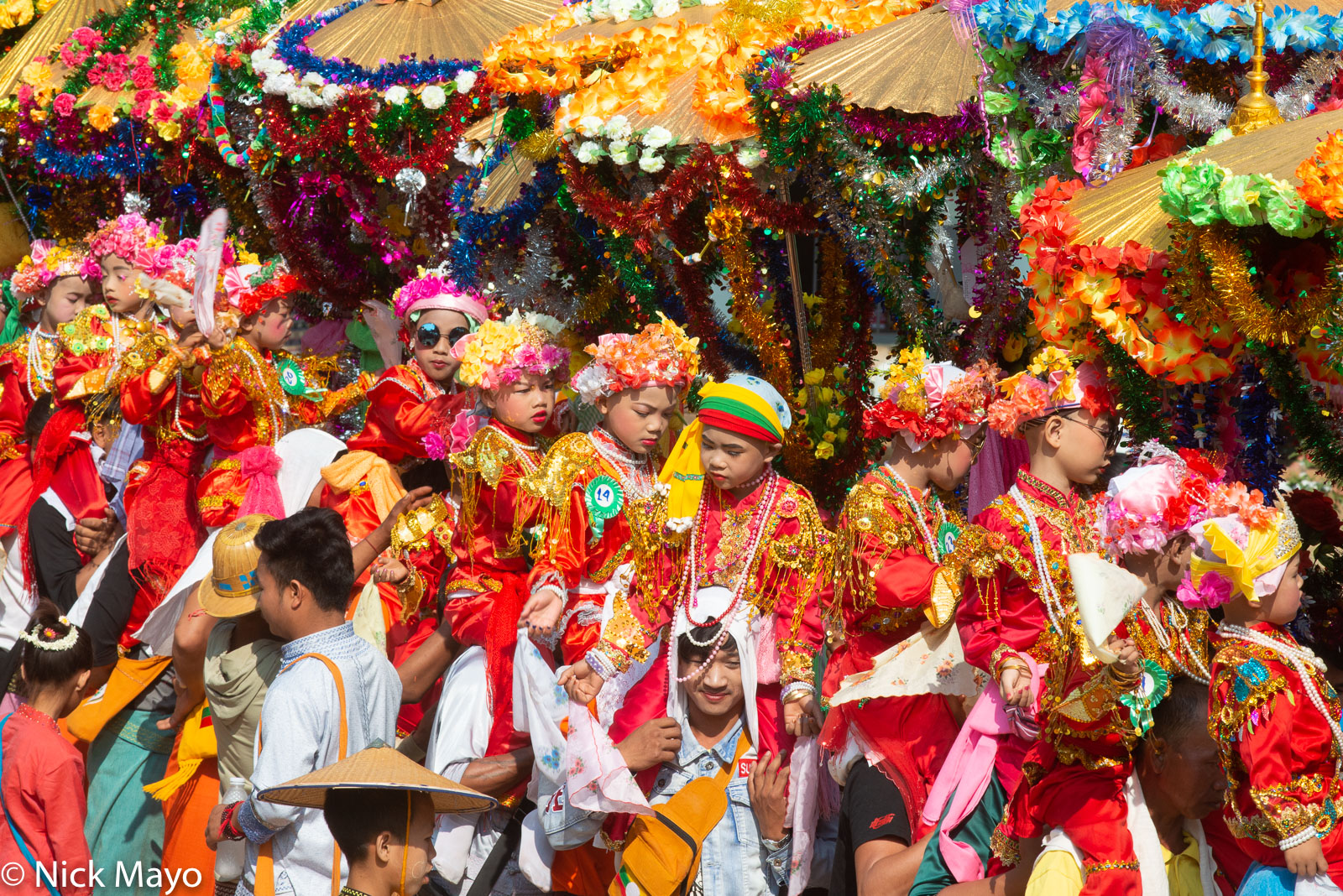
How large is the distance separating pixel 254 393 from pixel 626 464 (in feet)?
6.61

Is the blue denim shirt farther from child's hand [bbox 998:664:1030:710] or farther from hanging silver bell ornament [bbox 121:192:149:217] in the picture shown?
hanging silver bell ornament [bbox 121:192:149:217]

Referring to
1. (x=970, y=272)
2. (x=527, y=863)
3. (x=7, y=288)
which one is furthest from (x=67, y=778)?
(x=7, y=288)

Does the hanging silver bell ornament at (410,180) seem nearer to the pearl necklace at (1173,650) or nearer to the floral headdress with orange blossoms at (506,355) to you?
the floral headdress with orange blossoms at (506,355)

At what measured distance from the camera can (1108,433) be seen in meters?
3.86

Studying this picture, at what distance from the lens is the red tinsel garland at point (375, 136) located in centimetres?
553

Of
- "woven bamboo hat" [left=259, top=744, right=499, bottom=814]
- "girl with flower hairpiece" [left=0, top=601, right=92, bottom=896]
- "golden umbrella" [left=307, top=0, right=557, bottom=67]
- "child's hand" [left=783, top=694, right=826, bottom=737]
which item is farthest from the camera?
"golden umbrella" [left=307, top=0, right=557, bottom=67]

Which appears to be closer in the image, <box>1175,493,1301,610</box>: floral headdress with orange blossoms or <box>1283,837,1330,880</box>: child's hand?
<box>1283,837,1330,880</box>: child's hand

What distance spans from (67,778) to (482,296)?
7.27 feet

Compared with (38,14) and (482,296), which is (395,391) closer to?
(482,296)

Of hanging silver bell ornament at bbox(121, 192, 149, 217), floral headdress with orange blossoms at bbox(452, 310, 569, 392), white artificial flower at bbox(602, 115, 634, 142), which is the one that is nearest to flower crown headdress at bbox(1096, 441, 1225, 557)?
white artificial flower at bbox(602, 115, 634, 142)

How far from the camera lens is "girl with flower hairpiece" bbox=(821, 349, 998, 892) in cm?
387

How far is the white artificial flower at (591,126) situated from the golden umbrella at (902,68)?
68 cm

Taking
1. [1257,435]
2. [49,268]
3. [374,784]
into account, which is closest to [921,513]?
[1257,435]

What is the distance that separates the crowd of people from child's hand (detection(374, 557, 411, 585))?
0.11 feet
